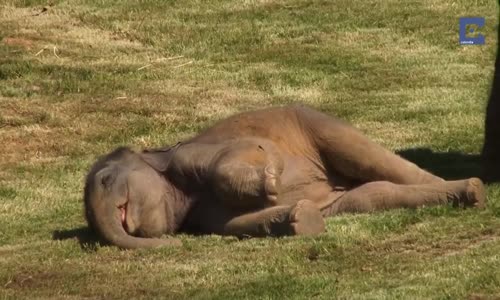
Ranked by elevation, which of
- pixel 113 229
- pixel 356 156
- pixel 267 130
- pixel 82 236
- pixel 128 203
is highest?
pixel 267 130

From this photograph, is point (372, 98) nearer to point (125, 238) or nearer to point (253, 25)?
point (253, 25)

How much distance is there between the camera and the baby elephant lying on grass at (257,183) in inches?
364

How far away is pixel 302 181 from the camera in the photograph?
990cm

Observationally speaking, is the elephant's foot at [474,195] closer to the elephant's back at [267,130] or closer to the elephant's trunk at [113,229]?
the elephant's back at [267,130]

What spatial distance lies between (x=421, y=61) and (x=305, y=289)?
962 centimetres

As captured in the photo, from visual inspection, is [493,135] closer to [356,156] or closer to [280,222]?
[356,156]

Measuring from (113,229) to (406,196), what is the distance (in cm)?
192

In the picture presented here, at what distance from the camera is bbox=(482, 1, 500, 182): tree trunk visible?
10.5 meters

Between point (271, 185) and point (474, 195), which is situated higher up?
point (271, 185)

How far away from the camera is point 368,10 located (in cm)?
1948

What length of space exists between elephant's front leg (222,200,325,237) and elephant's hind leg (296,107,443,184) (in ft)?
2.64

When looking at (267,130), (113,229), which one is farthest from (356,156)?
(113,229)

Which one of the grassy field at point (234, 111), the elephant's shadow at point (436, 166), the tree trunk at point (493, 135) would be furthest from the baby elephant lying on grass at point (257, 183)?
the tree trunk at point (493, 135)

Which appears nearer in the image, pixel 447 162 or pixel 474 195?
pixel 474 195
